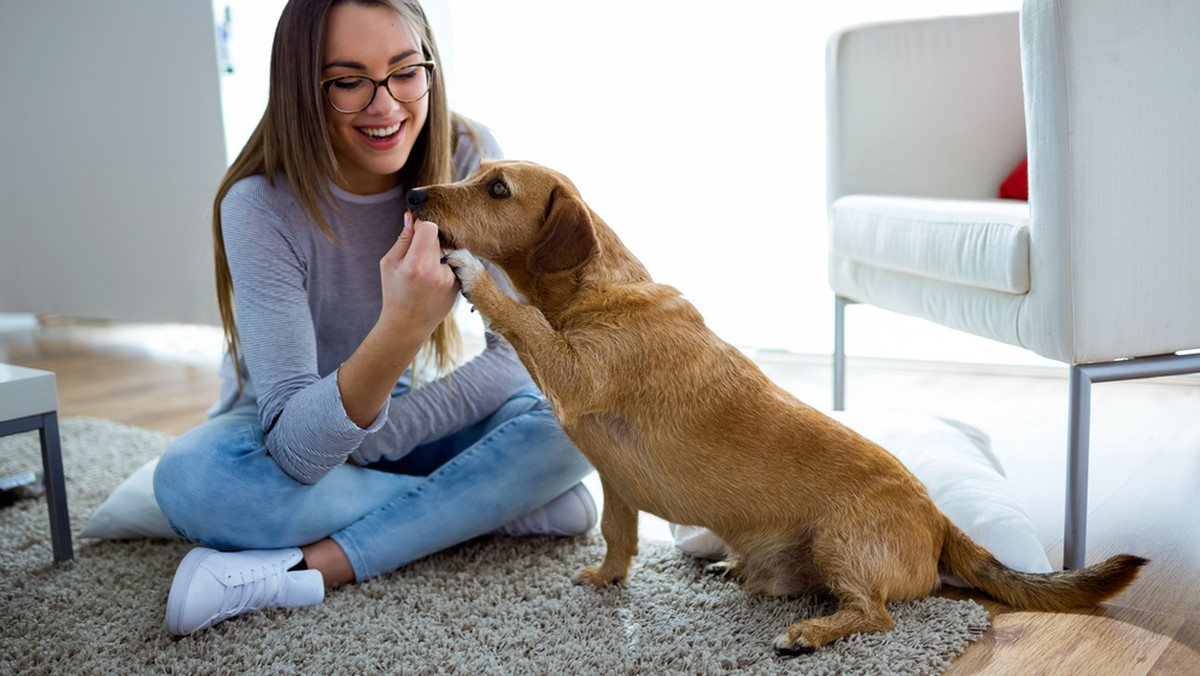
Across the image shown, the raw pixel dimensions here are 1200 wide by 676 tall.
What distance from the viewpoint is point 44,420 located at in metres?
1.71

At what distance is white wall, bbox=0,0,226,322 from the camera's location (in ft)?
14.0

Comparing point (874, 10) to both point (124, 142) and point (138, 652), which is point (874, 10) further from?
point (124, 142)

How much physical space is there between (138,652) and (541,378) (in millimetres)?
763

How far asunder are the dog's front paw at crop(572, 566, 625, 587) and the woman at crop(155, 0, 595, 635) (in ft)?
0.67

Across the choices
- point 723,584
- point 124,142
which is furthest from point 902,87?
point 124,142

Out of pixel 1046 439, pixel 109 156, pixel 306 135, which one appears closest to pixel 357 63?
pixel 306 135

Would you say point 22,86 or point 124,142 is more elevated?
point 22,86

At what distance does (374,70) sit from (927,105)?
1.83m

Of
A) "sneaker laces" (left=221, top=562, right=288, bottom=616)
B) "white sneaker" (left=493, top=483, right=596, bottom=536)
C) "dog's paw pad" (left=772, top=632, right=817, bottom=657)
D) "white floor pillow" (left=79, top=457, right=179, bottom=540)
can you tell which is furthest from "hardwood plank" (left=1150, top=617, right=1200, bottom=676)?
"white floor pillow" (left=79, top=457, right=179, bottom=540)

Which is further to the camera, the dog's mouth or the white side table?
the white side table

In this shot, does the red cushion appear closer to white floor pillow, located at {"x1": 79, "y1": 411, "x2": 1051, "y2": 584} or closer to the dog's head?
white floor pillow, located at {"x1": 79, "y1": 411, "x2": 1051, "y2": 584}

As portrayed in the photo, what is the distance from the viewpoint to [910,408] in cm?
285

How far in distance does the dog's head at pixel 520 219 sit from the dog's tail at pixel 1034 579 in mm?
758

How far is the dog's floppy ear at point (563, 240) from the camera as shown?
4.53 ft
